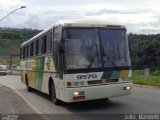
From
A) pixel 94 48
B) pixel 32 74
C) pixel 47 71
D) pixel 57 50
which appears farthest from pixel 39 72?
pixel 94 48

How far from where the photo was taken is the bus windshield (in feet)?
44.7

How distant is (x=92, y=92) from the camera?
13.4 meters

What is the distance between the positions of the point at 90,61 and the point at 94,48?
0.48 metres

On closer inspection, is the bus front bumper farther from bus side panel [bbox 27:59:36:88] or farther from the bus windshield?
bus side panel [bbox 27:59:36:88]

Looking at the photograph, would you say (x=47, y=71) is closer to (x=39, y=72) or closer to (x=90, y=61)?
(x=39, y=72)

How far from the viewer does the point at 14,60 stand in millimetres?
153875

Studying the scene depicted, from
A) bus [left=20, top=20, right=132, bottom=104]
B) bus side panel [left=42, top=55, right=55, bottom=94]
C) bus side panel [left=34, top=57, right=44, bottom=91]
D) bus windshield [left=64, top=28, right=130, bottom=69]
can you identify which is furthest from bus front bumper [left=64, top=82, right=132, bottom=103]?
bus side panel [left=34, top=57, right=44, bottom=91]

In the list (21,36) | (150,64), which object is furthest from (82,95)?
(21,36)

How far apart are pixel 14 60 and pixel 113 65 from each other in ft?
467

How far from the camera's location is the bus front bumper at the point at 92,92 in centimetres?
1330

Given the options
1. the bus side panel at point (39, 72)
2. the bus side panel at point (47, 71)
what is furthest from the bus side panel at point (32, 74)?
the bus side panel at point (47, 71)

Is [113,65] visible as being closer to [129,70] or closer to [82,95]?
[129,70]

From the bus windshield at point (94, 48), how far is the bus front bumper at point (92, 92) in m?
0.70

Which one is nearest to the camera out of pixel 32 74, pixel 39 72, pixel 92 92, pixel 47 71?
pixel 92 92
